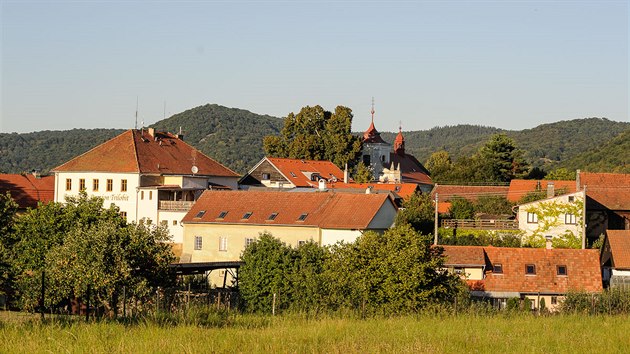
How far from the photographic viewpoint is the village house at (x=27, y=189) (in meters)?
69.2

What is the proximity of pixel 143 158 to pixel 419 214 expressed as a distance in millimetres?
18754

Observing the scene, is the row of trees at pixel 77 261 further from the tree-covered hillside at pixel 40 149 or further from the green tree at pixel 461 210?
the tree-covered hillside at pixel 40 149

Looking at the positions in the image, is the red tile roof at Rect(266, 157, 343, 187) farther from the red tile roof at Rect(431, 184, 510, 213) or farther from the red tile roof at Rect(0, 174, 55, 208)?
the red tile roof at Rect(0, 174, 55, 208)

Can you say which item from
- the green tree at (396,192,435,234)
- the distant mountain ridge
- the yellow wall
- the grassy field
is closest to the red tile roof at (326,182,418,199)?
the green tree at (396,192,435,234)

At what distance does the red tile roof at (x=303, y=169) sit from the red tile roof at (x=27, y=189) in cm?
1722

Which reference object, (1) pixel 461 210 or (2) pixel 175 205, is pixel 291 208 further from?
(1) pixel 461 210

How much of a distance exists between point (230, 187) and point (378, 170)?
32.5 m

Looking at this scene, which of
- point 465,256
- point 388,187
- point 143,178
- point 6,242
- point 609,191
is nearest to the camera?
point 6,242

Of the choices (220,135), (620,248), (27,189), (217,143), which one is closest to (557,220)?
(620,248)

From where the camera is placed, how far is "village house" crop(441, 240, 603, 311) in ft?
138

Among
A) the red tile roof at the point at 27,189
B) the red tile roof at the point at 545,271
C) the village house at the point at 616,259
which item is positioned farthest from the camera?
the red tile roof at the point at 27,189

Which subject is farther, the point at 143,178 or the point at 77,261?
the point at 143,178

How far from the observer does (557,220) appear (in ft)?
167

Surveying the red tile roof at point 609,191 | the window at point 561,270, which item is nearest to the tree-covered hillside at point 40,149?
the red tile roof at point 609,191
